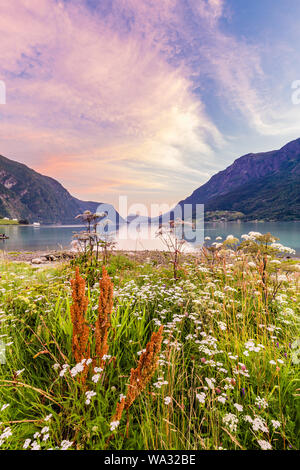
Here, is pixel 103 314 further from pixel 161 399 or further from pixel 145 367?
pixel 161 399

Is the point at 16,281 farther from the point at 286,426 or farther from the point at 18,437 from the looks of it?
the point at 286,426

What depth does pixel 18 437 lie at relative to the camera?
2078 millimetres

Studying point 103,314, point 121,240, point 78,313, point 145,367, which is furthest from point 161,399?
point 121,240

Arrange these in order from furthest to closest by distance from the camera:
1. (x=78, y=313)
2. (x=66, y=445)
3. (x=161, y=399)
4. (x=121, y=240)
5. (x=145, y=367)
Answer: (x=121, y=240) < (x=161, y=399) < (x=78, y=313) < (x=145, y=367) < (x=66, y=445)

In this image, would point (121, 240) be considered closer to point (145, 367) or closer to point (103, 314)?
point (103, 314)

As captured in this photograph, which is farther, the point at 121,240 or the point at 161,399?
the point at 121,240

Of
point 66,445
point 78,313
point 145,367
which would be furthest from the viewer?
point 78,313

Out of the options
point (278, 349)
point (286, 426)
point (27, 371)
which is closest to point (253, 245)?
point (278, 349)

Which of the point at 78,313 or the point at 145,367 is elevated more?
the point at 78,313

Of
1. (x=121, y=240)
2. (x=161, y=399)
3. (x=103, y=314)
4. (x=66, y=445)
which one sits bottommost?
(x=121, y=240)

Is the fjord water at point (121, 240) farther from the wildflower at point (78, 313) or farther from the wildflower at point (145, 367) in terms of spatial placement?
the wildflower at point (145, 367)

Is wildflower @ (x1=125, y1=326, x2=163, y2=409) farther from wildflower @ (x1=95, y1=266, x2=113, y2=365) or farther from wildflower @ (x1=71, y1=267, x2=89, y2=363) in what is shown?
wildflower @ (x1=71, y1=267, x2=89, y2=363)

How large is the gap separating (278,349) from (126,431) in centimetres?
Answer: 253

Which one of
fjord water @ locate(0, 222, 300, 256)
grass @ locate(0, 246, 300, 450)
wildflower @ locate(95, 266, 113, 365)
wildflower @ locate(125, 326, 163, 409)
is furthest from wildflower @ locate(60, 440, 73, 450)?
fjord water @ locate(0, 222, 300, 256)
